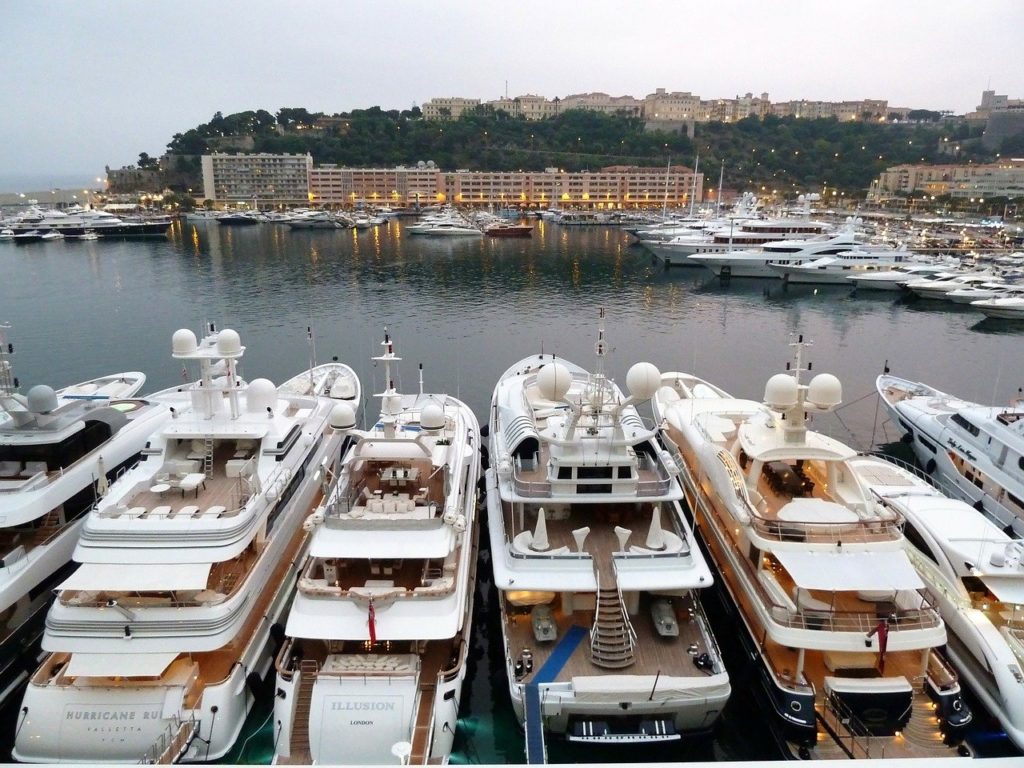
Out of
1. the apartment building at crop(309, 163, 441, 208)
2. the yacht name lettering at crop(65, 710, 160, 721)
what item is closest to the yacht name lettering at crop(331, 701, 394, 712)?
the yacht name lettering at crop(65, 710, 160, 721)

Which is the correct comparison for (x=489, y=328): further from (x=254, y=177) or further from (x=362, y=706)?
(x=254, y=177)

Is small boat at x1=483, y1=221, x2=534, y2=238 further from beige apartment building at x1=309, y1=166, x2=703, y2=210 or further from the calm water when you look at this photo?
beige apartment building at x1=309, y1=166, x2=703, y2=210

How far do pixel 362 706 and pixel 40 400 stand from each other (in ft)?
38.7

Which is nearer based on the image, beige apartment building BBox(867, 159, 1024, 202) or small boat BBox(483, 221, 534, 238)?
small boat BBox(483, 221, 534, 238)

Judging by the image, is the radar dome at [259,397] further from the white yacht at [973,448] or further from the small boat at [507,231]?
the small boat at [507,231]

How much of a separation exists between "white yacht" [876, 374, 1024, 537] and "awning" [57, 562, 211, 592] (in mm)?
22407

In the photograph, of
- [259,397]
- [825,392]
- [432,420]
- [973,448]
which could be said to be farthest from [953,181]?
[259,397]

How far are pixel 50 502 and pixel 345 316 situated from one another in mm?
38463

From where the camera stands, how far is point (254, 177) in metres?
172

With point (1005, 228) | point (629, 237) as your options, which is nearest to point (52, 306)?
point (629, 237)

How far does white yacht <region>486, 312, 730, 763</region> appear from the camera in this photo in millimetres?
12695

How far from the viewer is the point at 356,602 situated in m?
13.6

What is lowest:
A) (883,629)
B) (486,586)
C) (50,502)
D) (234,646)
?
(486,586)

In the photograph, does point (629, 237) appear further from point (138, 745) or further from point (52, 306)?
point (138, 745)
